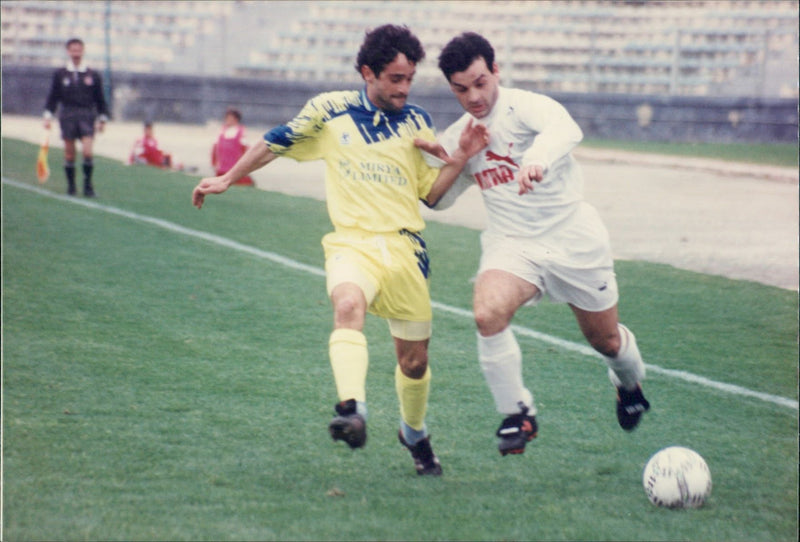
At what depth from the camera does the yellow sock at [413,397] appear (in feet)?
16.5

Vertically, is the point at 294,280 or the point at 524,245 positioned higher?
the point at 524,245

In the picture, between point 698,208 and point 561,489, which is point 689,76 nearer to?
point 698,208

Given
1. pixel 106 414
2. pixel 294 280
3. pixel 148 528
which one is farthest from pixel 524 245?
pixel 294 280

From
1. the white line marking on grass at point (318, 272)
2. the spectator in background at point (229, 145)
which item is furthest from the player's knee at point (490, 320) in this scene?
the spectator in background at point (229, 145)

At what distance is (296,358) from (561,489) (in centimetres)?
279

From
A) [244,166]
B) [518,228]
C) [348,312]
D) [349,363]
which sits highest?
[244,166]

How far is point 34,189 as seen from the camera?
48.1 ft

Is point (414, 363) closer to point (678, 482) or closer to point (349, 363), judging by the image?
point (349, 363)

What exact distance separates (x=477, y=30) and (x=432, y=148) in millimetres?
29795

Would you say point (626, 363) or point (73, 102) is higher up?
point (626, 363)

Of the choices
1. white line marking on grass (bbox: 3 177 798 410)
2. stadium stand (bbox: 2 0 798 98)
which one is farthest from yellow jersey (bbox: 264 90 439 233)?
stadium stand (bbox: 2 0 798 98)

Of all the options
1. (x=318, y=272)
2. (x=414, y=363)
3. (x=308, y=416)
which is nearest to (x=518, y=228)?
(x=414, y=363)

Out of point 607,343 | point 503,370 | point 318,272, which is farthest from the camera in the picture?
point 318,272

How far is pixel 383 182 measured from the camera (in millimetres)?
4828
